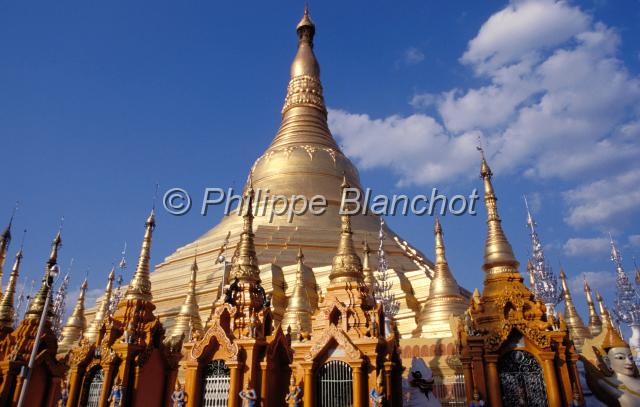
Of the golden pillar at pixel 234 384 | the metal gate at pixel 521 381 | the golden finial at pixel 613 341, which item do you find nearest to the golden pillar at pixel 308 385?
the golden pillar at pixel 234 384

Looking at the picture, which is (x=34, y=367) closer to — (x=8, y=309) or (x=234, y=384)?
(x=8, y=309)

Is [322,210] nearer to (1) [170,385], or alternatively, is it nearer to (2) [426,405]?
(1) [170,385]

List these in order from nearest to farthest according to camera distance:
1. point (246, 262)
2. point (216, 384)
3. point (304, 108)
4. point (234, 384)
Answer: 1. point (234, 384)
2. point (216, 384)
3. point (246, 262)
4. point (304, 108)

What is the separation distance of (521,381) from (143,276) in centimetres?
1028

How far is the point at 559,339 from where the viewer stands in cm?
1055

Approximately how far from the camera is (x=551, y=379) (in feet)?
33.6

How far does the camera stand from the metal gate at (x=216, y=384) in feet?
34.9

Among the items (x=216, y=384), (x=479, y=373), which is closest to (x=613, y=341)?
(x=479, y=373)

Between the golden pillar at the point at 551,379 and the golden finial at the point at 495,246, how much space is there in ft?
8.16

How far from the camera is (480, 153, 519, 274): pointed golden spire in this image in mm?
12422

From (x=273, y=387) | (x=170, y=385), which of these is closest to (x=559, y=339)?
(x=273, y=387)

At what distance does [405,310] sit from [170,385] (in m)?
12.1

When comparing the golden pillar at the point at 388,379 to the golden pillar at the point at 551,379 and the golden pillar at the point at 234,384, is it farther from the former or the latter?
the golden pillar at the point at 551,379

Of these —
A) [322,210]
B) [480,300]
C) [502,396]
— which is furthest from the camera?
[322,210]
